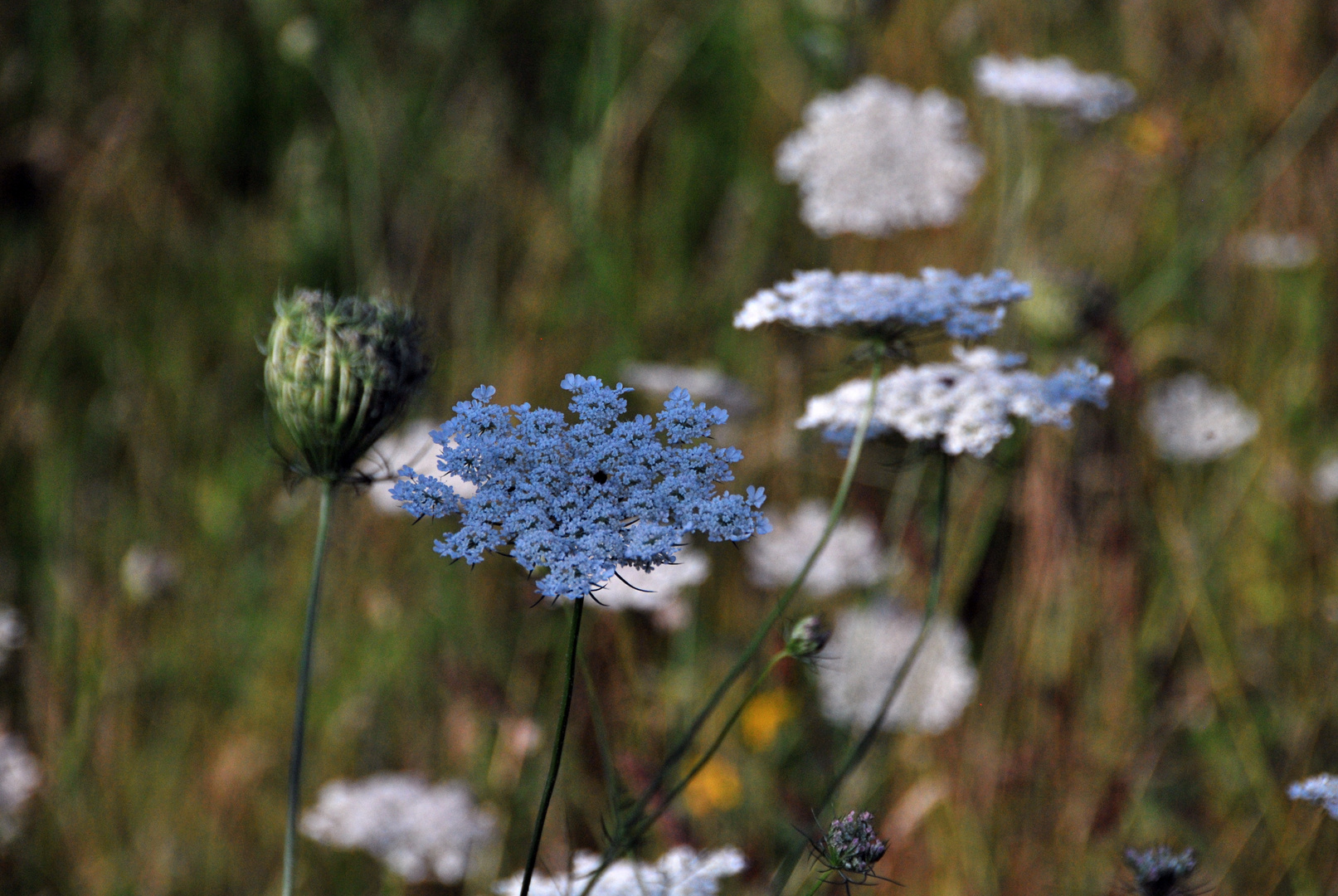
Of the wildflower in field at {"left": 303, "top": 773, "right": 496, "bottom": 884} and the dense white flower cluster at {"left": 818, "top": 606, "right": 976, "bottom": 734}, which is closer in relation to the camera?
the wildflower in field at {"left": 303, "top": 773, "right": 496, "bottom": 884}

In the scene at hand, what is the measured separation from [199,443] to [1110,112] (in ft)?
9.97

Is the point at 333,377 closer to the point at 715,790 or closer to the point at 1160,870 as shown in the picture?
the point at 1160,870

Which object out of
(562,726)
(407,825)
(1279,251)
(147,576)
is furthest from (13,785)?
(1279,251)

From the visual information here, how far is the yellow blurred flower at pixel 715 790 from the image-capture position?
261cm

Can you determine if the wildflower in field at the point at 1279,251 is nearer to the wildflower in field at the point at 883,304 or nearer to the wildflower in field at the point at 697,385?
the wildflower in field at the point at 697,385

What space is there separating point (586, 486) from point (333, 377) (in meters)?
0.47

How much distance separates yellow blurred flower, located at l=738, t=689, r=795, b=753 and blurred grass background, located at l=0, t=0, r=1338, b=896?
1cm

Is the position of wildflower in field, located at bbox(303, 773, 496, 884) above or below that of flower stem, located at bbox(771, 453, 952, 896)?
above

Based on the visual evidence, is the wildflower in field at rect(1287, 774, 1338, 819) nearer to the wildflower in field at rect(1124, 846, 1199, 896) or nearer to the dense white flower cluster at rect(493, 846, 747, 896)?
the wildflower in field at rect(1124, 846, 1199, 896)

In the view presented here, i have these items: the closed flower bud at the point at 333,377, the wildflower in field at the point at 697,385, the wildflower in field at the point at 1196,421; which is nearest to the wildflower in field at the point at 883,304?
the closed flower bud at the point at 333,377

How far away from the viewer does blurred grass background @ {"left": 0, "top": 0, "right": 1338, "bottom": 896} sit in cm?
254

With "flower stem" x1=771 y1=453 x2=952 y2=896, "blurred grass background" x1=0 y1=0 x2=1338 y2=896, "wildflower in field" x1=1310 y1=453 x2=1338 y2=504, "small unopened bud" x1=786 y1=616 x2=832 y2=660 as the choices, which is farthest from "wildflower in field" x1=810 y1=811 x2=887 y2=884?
"wildflower in field" x1=1310 y1=453 x2=1338 y2=504

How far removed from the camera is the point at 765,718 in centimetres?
290

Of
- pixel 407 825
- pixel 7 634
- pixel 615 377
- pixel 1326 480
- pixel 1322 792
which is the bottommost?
pixel 1322 792
